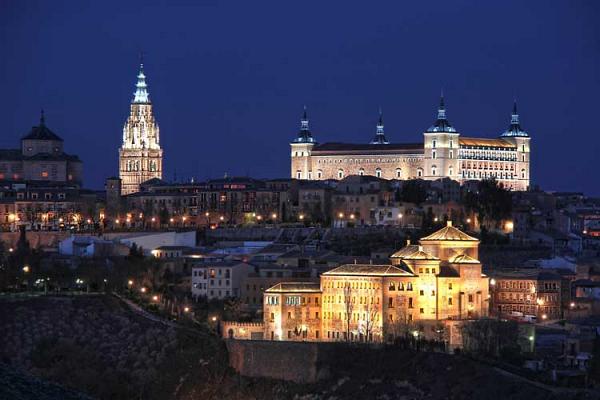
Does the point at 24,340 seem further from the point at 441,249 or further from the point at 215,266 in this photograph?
the point at 441,249

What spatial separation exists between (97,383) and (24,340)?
6323 mm

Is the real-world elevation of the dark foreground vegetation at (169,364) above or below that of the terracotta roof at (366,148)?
below

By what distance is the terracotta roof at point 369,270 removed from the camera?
6906 centimetres

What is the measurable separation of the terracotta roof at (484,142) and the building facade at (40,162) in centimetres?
2852

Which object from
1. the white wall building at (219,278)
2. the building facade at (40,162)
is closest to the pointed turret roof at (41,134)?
the building facade at (40,162)

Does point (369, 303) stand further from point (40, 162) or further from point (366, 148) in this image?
point (366, 148)

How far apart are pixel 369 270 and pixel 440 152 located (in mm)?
59085

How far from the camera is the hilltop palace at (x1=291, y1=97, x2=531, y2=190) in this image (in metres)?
128

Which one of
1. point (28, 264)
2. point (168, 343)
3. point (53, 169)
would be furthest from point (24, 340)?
point (53, 169)

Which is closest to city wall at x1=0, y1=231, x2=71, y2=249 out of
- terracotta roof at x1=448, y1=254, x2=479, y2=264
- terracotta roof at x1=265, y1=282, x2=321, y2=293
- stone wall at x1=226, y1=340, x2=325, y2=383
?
terracotta roof at x1=265, y1=282, x2=321, y2=293

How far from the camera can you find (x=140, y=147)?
409 ft

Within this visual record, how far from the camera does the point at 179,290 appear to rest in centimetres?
7825

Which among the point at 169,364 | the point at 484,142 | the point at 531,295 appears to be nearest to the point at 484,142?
the point at 484,142

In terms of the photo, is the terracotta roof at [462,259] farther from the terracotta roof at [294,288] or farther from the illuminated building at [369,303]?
the terracotta roof at [294,288]
